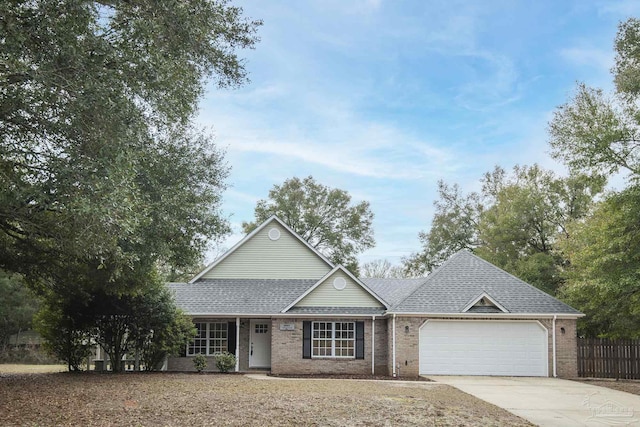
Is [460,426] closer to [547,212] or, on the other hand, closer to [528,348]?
[528,348]

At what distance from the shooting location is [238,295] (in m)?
25.8

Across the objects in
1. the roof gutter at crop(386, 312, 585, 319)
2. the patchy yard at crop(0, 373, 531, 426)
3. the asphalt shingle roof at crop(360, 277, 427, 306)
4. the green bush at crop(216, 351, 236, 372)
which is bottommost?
the green bush at crop(216, 351, 236, 372)

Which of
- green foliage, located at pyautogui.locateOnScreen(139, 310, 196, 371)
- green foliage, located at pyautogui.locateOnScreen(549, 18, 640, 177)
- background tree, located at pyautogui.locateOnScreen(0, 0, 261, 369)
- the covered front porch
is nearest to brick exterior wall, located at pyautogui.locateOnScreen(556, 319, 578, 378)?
green foliage, located at pyautogui.locateOnScreen(549, 18, 640, 177)

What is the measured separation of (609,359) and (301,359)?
11.3 m

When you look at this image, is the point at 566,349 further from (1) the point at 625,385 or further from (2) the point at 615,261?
(2) the point at 615,261

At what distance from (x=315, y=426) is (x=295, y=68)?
11.1 m

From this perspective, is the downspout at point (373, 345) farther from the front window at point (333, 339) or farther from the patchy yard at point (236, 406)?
the patchy yard at point (236, 406)

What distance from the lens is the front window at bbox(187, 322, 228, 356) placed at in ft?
82.8

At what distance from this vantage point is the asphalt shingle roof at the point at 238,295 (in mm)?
24578

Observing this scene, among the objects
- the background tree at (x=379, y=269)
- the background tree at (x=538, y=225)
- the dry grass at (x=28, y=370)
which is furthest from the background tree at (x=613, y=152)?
the background tree at (x=379, y=269)

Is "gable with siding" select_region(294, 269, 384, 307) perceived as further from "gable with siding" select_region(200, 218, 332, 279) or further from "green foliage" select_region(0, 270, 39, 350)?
"green foliage" select_region(0, 270, 39, 350)

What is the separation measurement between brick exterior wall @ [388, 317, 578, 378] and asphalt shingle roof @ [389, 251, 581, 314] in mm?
466

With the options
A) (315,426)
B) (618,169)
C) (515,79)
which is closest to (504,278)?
(618,169)

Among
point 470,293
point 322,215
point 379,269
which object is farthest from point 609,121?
point 379,269
